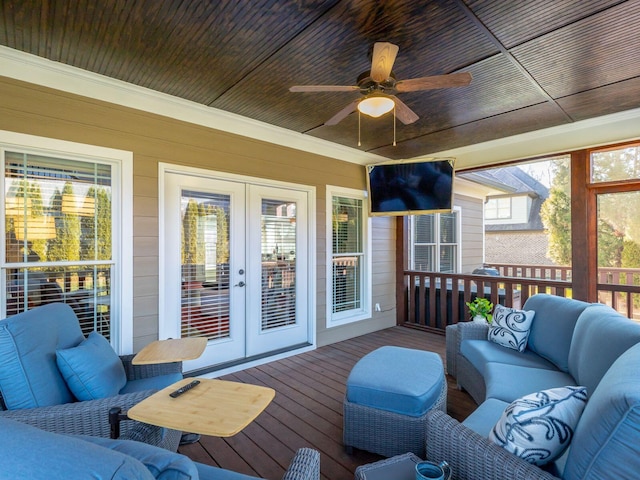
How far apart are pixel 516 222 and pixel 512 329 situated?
26.6ft

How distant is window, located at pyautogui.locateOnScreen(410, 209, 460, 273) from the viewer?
6883 millimetres

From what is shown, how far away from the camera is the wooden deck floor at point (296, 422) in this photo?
2.20 metres

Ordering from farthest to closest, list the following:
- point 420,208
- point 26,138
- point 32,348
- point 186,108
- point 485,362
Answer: point 420,208, point 186,108, point 485,362, point 26,138, point 32,348

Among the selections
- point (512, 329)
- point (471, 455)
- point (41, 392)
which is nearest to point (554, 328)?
point (512, 329)

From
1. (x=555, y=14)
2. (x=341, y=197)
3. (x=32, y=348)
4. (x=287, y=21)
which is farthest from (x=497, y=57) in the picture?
(x=32, y=348)

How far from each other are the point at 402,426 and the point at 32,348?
2.20 m

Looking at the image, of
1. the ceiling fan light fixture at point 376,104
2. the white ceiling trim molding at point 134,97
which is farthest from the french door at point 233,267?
the ceiling fan light fixture at point 376,104

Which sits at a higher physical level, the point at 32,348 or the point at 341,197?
the point at 341,197

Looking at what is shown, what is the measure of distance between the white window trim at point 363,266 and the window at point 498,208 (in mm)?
6517

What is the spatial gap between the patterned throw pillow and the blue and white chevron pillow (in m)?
1.67

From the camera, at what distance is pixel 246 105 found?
137 inches

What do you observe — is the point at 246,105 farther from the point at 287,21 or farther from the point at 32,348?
the point at 32,348

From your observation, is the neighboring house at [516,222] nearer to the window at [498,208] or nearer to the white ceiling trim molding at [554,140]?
the window at [498,208]

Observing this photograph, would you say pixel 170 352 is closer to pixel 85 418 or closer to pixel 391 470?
pixel 85 418
